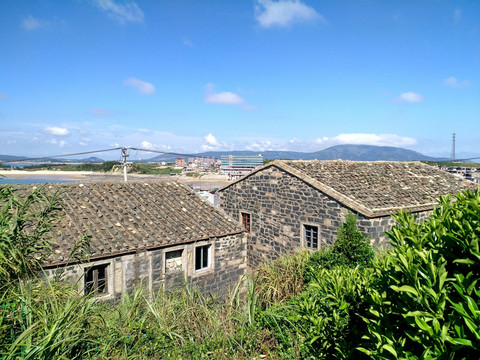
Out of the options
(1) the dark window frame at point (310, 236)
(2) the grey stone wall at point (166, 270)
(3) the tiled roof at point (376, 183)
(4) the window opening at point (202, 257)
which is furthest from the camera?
(1) the dark window frame at point (310, 236)

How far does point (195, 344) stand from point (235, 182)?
13523mm

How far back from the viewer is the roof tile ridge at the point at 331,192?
12438mm

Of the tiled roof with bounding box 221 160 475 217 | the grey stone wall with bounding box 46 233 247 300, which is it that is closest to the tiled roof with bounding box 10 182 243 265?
the grey stone wall with bounding box 46 233 247 300

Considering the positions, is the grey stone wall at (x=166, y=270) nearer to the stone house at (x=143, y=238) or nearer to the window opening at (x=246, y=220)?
the stone house at (x=143, y=238)

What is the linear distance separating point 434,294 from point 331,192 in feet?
37.3

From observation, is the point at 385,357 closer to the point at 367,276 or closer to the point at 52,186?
the point at 367,276

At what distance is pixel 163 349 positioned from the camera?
4645mm

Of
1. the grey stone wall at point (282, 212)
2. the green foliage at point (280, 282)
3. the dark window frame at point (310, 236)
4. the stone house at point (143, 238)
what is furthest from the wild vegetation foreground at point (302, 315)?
the dark window frame at point (310, 236)

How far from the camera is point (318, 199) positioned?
14.0m

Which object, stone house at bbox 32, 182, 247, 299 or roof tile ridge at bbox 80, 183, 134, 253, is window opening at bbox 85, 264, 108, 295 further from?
roof tile ridge at bbox 80, 183, 134, 253

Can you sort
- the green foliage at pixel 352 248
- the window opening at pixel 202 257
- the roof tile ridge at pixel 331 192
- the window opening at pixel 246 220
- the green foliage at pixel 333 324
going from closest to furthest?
the green foliage at pixel 333 324, the green foliage at pixel 352 248, the window opening at pixel 202 257, the roof tile ridge at pixel 331 192, the window opening at pixel 246 220

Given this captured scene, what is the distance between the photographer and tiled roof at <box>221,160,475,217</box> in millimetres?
13389

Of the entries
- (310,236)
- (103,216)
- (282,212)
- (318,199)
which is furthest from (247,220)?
(103,216)

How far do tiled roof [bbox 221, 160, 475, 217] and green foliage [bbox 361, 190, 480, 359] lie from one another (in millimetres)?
9962
